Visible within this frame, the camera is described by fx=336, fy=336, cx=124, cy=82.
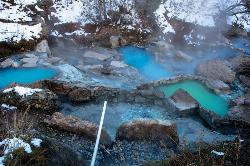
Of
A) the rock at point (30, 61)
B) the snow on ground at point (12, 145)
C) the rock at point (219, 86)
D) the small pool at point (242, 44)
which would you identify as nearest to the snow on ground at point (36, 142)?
the snow on ground at point (12, 145)

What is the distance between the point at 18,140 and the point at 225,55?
37.5 feet

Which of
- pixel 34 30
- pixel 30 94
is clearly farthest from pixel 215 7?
pixel 30 94

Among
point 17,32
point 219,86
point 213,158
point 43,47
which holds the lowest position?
point 219,86

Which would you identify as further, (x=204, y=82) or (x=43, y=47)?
(x=43, y=47)

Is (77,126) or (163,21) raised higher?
(163,21)

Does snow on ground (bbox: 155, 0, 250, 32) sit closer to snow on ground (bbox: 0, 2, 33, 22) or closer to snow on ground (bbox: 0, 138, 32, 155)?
snow on ground (bbox: 0, 2, 33, 22)

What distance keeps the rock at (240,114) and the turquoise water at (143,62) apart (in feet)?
9.28

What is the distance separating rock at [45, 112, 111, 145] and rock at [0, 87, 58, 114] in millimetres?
864

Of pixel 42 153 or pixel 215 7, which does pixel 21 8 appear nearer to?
pixel 215 7

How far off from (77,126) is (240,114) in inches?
188

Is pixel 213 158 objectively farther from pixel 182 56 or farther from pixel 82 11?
pixel 82 11

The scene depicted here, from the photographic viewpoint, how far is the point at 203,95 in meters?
10.8

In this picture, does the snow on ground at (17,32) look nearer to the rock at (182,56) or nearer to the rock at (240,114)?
the rock at (182,56)

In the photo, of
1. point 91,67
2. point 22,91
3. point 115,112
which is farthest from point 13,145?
point 91,67
